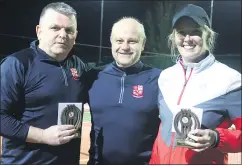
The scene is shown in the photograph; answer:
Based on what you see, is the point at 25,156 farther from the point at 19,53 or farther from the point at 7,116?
the point at 19,53

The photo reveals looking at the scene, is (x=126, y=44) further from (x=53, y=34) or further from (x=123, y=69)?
(x=53, y=34)

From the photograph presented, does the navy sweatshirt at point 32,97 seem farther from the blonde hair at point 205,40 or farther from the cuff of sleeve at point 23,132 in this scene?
the blonde hair at point 205,40

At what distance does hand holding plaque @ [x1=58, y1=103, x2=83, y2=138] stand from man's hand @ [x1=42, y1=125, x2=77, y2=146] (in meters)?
0.03

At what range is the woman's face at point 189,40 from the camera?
6.87 ft

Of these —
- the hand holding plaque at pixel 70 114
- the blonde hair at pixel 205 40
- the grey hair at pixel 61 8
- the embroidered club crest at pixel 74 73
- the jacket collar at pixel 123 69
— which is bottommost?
the hand holding plaque at pixel 70 114

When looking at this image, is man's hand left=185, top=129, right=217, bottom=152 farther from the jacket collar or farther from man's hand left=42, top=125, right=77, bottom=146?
man's hand left=42, top=125, right=77, bottom=146

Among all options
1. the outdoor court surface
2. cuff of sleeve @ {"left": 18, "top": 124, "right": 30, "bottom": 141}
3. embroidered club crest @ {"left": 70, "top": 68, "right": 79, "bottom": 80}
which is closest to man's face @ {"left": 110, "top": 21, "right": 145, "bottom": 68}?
embroidered club crest @ {"left": 70, "top": 68, "right": 79, "bottom": 80}

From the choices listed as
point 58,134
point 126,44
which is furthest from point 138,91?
point 58,134

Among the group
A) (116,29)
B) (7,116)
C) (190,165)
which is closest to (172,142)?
(190,165)

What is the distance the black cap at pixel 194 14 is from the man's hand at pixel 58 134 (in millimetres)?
871

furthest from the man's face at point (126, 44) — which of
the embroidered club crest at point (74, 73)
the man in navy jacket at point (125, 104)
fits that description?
the embroidered club crest at point (74, 73)

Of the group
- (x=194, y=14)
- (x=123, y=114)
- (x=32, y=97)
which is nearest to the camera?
(x=32, y=97)

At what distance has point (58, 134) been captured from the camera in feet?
6.56

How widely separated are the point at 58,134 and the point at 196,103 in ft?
2.66
